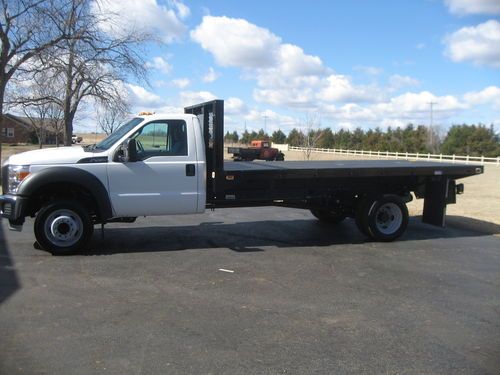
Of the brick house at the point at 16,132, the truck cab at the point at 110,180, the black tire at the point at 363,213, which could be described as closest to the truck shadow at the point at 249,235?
the black tire at the point at 363,213

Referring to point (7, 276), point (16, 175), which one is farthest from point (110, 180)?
point (7, 276)

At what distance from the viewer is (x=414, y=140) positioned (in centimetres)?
7431

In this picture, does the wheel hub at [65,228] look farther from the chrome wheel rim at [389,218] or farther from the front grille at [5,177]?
the chrome wheel rim at [389,218]

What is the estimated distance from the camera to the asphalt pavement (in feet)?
13.3

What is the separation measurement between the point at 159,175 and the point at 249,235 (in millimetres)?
2418

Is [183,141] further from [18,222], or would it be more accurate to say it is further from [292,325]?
[292,325]

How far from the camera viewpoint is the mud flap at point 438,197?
9.48 metres

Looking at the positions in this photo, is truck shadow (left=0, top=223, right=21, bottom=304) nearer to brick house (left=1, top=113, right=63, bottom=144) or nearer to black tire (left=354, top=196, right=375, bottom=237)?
black tire (left=354, top=196, right=375, bottom=237)

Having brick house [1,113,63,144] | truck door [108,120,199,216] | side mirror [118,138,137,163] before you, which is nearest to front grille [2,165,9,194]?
truck door [108,120,199,216]

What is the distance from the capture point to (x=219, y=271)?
6.75 meters

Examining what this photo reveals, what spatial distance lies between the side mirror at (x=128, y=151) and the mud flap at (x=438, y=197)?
552 cm

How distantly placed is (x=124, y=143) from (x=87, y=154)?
561 millimetres

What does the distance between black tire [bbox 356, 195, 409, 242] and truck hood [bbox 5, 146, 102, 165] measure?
4783mm

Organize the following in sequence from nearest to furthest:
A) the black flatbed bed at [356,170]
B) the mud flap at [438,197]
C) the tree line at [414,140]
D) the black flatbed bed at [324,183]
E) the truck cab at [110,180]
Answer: the truck cab at [110,180], the black flatbed bed at [324,183], the black flatbed bed at [356,170], the mud flap at [438,197], the tree line at [414,140]
